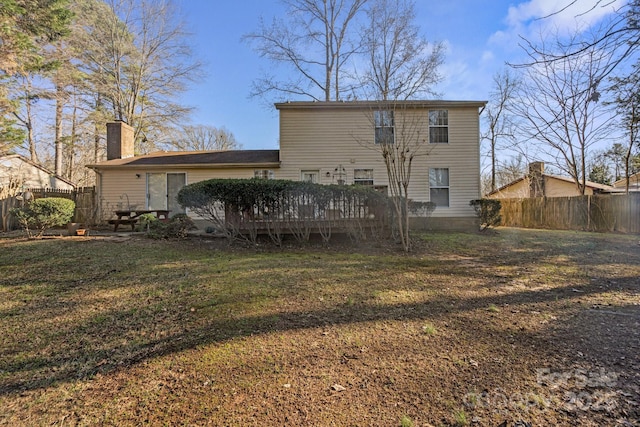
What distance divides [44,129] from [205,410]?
974 inches

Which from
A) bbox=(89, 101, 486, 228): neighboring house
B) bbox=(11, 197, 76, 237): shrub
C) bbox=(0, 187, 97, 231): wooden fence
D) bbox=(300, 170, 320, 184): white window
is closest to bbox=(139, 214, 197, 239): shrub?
bbox=(11, 197, 76, 237): shrub

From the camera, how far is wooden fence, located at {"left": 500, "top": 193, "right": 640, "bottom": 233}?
11.3 metres

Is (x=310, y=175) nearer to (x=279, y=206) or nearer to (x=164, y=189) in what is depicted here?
(x=279, y=206)

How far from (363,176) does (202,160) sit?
6.72 meters

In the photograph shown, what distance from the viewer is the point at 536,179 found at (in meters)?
20.2

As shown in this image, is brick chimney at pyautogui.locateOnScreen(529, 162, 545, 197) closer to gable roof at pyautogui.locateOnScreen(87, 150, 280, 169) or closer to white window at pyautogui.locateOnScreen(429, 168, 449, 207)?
white window at pyautogui.locateOnScreen(429, 168, 449, 207)

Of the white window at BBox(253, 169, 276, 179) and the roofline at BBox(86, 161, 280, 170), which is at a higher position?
the roofline at BBox(86, 161, 280, 170)

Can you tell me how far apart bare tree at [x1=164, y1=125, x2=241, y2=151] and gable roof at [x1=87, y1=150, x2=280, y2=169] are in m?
8.94

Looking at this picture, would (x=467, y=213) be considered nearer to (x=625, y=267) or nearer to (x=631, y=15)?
(x=625, y=267)

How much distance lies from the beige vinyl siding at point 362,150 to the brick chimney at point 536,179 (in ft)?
36.8

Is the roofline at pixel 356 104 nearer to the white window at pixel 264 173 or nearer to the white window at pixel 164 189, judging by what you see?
the white window at pixel 264 173

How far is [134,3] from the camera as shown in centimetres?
1920

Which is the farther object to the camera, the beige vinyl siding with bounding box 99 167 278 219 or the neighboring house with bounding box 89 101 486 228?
the beige vinyl siding with bounding box 99 167 278 219

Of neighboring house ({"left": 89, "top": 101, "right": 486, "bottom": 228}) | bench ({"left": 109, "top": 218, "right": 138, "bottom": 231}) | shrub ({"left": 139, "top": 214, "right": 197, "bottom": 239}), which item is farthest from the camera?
neighboring house ({"left": 89, "top": 101, "right": 486, "bottom": 228})
